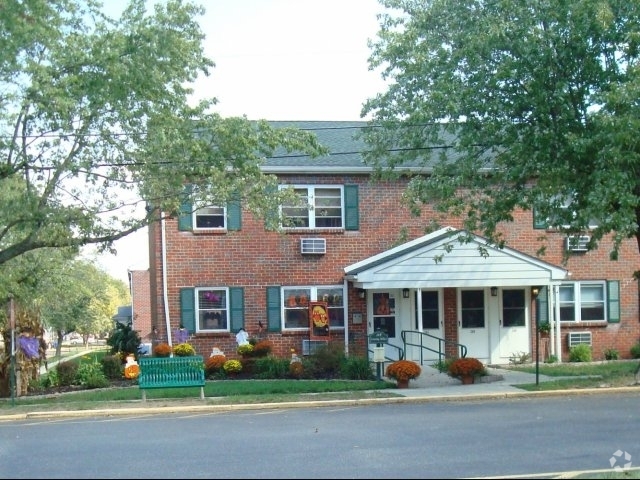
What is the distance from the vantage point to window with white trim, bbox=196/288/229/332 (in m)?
24.3

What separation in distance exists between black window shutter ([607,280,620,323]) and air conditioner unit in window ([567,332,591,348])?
990mm

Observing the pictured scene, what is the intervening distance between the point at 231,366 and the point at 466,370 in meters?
6.10

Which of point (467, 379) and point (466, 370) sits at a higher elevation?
point (466, 370)

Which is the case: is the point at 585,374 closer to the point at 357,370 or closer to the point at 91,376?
the point at 357,370

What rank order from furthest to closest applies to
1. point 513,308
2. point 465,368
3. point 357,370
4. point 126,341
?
point 513,308 → point 126,341 → point 357,370 → point 465,368

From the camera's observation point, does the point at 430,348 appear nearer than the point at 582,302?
Yes

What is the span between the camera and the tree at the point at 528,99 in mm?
16203

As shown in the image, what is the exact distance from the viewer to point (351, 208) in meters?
24.7

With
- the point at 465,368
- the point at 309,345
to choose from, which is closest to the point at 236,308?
the point at 309,345

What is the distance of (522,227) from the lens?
85.3 ft

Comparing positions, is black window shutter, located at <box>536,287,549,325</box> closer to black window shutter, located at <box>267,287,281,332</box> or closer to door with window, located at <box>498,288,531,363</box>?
door with window, located at <box>498,288,531,363</box>

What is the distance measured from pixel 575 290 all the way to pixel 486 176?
868 centimetres

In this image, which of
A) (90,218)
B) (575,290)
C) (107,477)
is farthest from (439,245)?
(107,477)

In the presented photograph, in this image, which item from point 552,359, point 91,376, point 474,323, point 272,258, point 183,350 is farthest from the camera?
point 474,323
